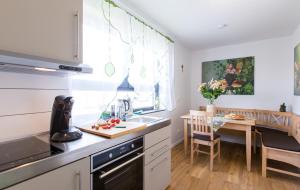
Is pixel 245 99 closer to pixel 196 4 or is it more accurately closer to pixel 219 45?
pixel 219 45

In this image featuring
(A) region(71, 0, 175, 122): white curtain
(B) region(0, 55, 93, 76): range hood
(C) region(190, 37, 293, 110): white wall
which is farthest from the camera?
(C) region(190, 37, 293, 110): white wall

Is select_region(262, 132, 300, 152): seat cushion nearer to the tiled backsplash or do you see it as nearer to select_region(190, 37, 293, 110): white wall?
select_region(190, 37, 293, 110): white wall

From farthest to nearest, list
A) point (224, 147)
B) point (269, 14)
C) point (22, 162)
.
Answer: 1. point (224, 147)
2. point (269, 14)
3. point (22, 162)

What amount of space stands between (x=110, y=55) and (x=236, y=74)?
2.96 metres

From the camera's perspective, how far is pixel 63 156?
863 mm

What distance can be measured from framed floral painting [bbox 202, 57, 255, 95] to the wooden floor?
140 centimetres

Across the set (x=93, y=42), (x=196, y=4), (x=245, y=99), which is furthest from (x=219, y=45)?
(x=93, y=42)

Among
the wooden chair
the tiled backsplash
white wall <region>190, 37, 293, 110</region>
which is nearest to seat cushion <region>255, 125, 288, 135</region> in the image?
white wall <region>190, 37, 293, 110</region>

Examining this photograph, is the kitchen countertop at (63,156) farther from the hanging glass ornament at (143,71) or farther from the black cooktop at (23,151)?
the hanging glass ornament at (143,71)

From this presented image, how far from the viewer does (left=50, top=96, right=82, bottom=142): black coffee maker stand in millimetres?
1113

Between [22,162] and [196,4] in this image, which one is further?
[196,4]

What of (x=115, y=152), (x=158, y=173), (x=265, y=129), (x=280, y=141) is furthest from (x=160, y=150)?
(x=265, y=129)

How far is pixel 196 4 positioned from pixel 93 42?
1.35 meters

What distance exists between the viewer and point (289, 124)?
2.73m
